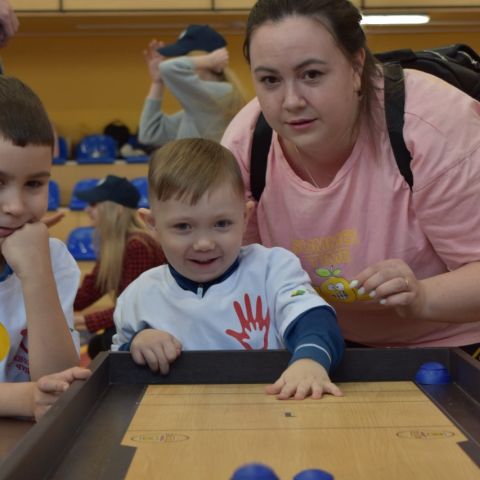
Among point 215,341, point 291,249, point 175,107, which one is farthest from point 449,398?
point 175,107

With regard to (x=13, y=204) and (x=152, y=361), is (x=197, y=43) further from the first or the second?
(x=152, y=361)

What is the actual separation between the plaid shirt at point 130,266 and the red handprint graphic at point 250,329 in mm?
1914

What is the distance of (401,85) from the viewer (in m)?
1.48

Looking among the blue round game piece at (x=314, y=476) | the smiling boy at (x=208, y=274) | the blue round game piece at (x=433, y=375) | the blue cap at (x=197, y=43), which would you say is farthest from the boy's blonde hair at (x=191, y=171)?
the blue cap at (x=197, y=43)

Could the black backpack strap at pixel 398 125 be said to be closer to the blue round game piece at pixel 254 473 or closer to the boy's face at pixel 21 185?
the boy's face at pixel 21 185

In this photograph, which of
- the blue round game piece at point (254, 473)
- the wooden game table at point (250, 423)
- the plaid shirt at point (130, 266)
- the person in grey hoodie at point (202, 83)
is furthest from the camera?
the plaid shirt at point (130, 266)

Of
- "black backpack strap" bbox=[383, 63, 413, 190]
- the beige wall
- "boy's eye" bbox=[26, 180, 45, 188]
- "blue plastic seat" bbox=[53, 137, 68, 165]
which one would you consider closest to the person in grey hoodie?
"black backpack strap" bbox=[383, 63, 413, 190]

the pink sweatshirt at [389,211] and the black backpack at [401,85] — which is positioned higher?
the black backpack at [401,85]

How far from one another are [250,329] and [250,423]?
0.48 metres

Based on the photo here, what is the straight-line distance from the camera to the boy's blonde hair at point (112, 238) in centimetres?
336

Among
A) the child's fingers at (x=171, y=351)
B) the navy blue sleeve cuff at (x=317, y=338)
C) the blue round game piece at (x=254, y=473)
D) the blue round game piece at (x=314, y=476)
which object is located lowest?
the child's fingers at (x=171, y=351)

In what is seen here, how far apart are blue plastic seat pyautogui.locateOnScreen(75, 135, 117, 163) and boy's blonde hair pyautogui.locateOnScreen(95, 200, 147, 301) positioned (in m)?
3.36

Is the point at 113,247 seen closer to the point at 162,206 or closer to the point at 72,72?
the point at 162,206

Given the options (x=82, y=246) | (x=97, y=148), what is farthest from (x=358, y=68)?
(x=97, y=148)
